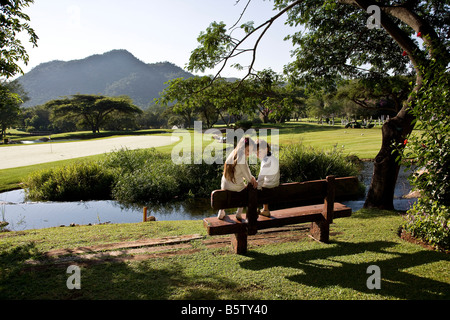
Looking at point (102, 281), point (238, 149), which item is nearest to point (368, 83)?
point (238, 149)

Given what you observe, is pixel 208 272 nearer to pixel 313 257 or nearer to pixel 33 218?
pixel 313 257

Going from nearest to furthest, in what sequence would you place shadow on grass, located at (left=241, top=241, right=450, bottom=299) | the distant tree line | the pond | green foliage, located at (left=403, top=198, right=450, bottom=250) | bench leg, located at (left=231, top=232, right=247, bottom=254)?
shadow on grass, located at (left=241, top=241, right=450, bottom=299) → green foliage, located at (left=403, top=198, right=450, bottom=250) → bench leg, located at (left=231, top=232, right=247, bottom=254) → the distant tree line → the pond

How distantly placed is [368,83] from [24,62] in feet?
33.9

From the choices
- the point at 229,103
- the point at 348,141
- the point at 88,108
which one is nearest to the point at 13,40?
the point at 229,103

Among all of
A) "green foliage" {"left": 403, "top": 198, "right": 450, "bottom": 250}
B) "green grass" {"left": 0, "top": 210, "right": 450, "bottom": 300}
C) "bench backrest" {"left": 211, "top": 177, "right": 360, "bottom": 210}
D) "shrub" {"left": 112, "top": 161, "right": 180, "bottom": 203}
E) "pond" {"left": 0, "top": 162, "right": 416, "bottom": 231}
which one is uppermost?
"bench backrest" {"left": 211, "top": 177, "right": 360, "bottom": 210}

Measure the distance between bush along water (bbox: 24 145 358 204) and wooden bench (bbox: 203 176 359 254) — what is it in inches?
287

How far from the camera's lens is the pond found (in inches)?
385

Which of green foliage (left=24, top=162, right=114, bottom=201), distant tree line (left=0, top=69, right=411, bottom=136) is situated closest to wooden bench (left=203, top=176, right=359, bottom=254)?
distant tree line (left=0, top=69, right=411, bottom=136)

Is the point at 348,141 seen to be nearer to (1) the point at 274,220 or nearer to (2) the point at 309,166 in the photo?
(2) the point at 309,166

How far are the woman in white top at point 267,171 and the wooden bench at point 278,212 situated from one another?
12 cm

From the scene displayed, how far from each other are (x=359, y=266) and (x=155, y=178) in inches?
411

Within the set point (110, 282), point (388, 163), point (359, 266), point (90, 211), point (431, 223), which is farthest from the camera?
point (90, 211)

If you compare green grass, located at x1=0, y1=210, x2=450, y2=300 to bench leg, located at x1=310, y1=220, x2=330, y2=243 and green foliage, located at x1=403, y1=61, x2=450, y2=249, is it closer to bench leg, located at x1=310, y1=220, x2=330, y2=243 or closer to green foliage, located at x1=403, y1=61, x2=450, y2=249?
bench leg, located at x1=310, y1=220, x2=330, y2=243

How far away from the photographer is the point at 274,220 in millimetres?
4824
